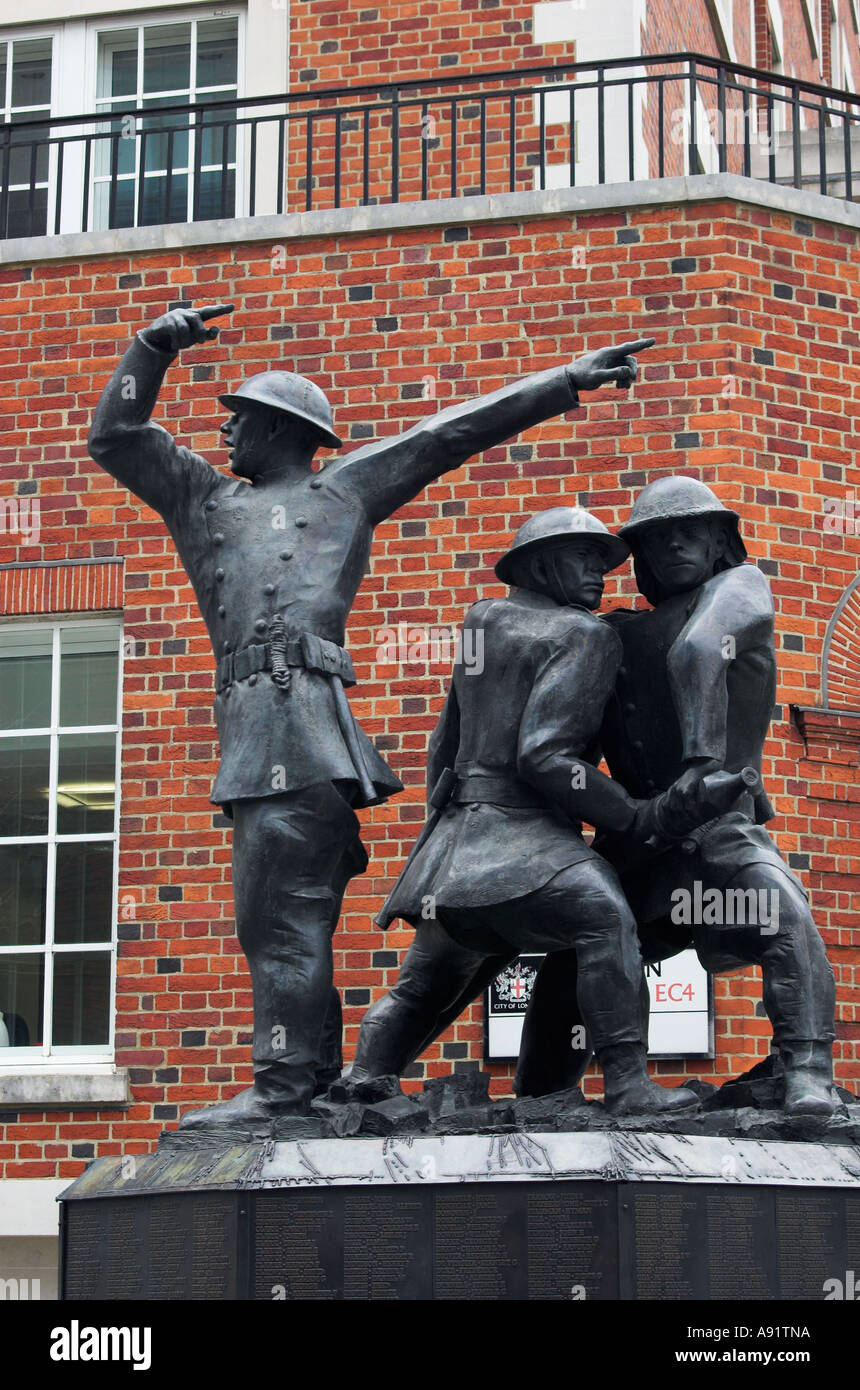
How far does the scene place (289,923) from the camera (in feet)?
23.0

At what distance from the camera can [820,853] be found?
11727 millimetres

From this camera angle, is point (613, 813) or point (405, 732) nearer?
point (613, 813)

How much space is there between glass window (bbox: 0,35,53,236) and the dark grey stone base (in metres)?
9.46

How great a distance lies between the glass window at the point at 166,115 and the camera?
14.6m

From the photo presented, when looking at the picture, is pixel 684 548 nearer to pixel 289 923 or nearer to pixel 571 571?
pixel 571 571

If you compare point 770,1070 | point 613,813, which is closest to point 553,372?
point 613,813

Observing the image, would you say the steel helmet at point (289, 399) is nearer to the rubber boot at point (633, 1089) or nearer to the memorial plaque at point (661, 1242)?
the rubber boot at point (633, 1089)

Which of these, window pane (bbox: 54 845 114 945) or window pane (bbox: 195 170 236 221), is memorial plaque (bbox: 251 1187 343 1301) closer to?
window pane (bbox: 54 845 114 945)

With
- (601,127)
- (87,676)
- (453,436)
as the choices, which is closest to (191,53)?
(601,127)

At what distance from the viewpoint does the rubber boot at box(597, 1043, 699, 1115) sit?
652 centimetres

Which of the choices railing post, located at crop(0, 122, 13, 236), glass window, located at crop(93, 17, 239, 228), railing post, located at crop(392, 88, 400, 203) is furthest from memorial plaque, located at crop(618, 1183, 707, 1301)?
glass window, located at crop(93, 17, 239, 228)
